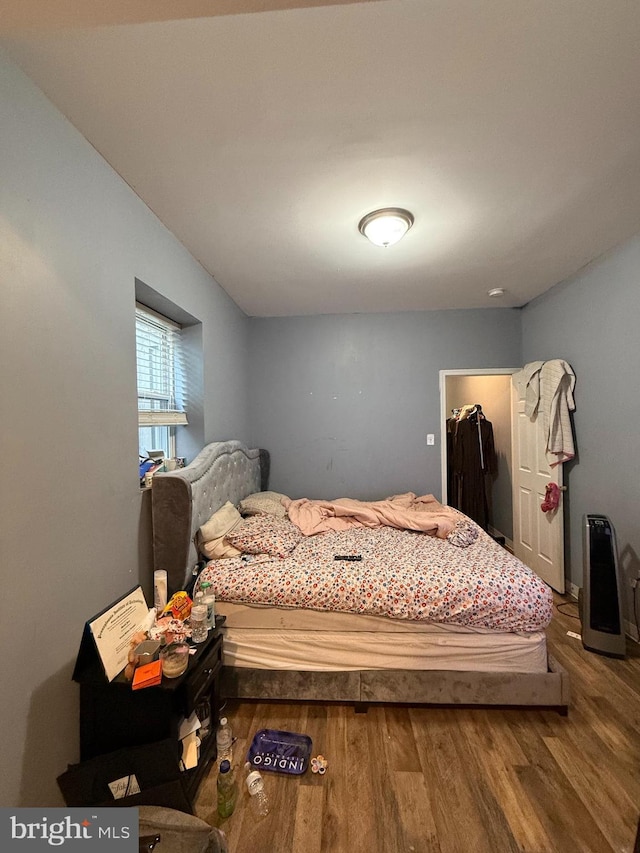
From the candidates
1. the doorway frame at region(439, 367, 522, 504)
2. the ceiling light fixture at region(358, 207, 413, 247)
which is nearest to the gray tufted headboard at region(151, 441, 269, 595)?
the ceiling light fixture at region(358, 207, 413, 247)

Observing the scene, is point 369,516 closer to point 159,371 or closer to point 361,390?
point 361,390

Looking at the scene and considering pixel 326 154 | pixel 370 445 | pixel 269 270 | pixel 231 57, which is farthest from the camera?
pixel 370 445

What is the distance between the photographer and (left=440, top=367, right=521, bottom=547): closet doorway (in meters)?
4.10

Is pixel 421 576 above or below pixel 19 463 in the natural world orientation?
below

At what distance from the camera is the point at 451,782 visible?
141 centimetres

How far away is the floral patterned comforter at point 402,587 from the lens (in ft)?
5.73

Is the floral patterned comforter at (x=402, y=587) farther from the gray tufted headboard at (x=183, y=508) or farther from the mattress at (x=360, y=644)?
the gray tufted headboard at (x=183, y=508)

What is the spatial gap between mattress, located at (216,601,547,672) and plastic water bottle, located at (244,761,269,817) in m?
0.45

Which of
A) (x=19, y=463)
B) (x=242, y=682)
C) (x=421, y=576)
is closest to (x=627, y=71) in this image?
(x=421, y=576)

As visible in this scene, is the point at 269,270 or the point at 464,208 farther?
the point at 269,270

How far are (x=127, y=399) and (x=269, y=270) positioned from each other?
4.97 ft

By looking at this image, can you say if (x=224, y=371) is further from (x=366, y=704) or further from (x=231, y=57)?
(x=366, y=704)

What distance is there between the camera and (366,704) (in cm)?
179

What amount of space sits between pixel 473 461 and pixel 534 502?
858 mm
